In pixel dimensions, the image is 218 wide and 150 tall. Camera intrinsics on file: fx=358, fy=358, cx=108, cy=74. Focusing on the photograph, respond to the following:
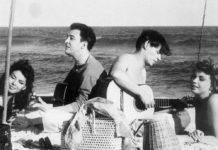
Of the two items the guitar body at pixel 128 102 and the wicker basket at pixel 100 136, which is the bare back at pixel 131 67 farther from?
the wicker basket at pixel 100 136

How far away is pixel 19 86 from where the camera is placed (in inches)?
89.1

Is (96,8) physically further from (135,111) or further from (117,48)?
(117,48)

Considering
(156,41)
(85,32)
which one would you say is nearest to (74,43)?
(85,32)

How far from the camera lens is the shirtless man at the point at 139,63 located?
1989 mm

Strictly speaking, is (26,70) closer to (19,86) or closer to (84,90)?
(19,86)

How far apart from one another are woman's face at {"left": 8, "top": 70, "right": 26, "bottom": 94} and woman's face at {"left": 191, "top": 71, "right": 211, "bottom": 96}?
106 centimetres

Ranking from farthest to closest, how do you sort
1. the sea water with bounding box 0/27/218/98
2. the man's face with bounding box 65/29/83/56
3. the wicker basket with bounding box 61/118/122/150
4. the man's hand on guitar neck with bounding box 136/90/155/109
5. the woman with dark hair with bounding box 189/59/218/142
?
the sea water with bounding box 0/27/218/98 < the man's face with bounding box 65/29/83/56 < the woman with dark hair with bounding box 189/59/218/142 < the man's hand on guitar neck with bounding box 136/90/155/109 < the wicker basket with bounding box 61/118/122/150

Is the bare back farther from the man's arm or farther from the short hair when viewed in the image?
the short hair

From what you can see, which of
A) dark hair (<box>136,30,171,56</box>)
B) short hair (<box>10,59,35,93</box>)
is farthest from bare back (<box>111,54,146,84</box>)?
short hair (<box>10,59,35,93</box>)

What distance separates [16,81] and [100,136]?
79cm

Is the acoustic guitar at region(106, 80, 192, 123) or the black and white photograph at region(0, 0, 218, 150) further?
the acoustic guitar at region(106, 80, 192, 123)

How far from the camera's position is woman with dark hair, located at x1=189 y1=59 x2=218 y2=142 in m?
2.09

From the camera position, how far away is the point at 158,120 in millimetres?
1828

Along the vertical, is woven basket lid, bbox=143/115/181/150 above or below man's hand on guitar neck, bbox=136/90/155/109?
below
